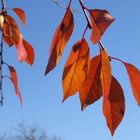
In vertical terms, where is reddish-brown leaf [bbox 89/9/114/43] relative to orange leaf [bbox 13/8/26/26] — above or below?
above

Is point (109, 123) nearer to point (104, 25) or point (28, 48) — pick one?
point (104, 25)

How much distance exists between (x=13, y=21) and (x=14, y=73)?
0.10 m

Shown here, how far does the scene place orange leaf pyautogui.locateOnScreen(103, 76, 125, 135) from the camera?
530 mm

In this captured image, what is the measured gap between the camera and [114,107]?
54 centimetres

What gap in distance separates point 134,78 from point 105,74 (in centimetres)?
5

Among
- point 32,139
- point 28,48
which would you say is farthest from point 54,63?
point 32,139

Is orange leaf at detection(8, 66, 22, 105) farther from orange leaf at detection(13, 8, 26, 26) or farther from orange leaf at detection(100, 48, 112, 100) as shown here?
orange leaf at detection(100, 48, 112, 100)

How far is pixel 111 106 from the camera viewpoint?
21.2 inches

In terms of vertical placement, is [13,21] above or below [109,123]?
above

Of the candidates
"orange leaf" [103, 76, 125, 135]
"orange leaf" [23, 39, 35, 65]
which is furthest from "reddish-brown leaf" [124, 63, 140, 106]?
"orange leaf" [23, 39, 35, 65]

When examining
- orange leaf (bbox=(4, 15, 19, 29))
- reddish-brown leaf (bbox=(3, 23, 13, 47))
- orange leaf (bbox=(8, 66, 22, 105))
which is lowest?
orange leaf (bbox=(8, 66, 22, 105))

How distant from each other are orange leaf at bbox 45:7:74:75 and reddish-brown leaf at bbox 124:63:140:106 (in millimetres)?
102

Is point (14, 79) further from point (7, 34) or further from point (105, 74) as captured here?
point (105, 74)

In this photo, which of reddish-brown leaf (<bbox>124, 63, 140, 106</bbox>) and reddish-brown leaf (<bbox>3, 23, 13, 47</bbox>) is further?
reddish-brown leaf (<bbox>3, 23, 13, 47</bbox>)
